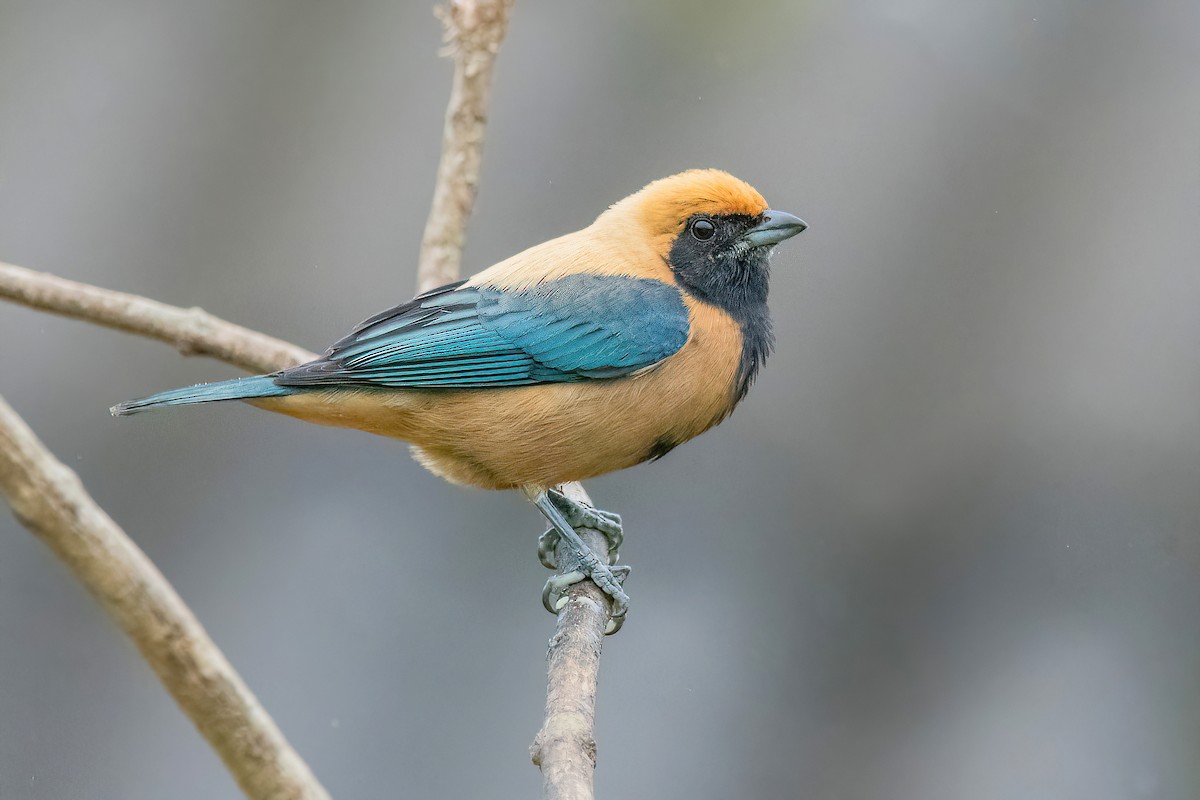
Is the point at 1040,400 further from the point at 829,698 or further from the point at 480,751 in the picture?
the point at 480,751

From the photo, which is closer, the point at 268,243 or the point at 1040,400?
the point at 1040,400

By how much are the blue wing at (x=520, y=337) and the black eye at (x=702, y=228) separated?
0.71 feet

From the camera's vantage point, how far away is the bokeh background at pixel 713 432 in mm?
5445

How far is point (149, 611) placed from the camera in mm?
1658

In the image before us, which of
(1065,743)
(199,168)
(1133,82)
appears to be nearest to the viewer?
(1065,743)

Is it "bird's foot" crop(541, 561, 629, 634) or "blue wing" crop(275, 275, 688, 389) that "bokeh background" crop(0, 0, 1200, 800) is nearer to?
"bird's foot" crop(541, 561, 629, 634)

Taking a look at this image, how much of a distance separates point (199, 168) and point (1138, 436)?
4784 millimetres

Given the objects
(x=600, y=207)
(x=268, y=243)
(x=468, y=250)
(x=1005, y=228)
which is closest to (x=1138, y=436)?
(x=1005, y=228)

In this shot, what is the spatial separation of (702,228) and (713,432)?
86.4 inches

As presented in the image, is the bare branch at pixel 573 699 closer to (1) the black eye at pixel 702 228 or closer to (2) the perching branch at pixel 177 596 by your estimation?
(2) the perching branch at pixel 177 596

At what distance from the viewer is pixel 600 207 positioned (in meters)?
5.88

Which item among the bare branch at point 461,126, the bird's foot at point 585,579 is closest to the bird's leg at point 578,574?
the bird's foot at point 585,579

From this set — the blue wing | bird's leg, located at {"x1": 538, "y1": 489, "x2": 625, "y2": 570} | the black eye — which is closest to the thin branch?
the blue wing

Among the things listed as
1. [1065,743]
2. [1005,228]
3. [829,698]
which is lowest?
[1065,743]
